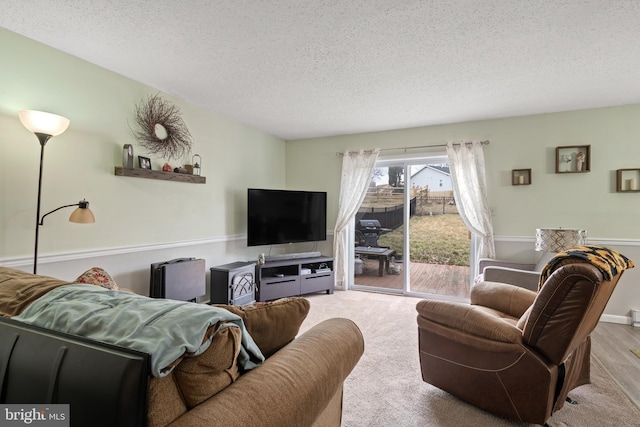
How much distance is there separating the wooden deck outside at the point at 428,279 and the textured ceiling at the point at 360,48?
215cm

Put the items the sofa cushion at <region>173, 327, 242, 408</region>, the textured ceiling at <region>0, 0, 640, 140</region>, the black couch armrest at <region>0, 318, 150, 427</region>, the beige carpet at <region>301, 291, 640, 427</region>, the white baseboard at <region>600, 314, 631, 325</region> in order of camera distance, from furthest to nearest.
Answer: the white baseboard at <region>600, 314, 631, 325</region> → the textured ceiling at <region>0, 0, 640, 140</region> → the beige carpet at <region>301, 291, 640, 427</region> → the sofa cushion at <region>173, 327, 242, 408</region> → the black couch armrest at <region>0, 318, 150, 427</region>

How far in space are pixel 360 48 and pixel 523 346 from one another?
84.6 inches

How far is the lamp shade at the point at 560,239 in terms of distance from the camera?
2.87 metres

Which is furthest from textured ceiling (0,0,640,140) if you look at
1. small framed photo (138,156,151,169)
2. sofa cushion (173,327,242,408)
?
sofa cushion (173,327,242,408)

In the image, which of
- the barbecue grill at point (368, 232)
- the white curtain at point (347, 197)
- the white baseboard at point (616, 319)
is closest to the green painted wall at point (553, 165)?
the white curtain at point (347, 197)

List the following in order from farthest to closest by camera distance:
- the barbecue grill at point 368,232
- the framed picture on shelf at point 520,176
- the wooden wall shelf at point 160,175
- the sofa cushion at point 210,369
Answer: the barbecue grill at point 368,232 → the framed picture on shelf at point 520,176 → the wooden wall shelf at point 160,175 → the sofa cushion at point 210,369

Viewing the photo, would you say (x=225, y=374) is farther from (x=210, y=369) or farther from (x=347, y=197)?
(x=347, y=197)

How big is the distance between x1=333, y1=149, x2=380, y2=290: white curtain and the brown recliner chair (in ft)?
8.80

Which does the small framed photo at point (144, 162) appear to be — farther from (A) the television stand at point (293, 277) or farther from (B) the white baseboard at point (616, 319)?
(B) the white baseboard at point (616, 319)

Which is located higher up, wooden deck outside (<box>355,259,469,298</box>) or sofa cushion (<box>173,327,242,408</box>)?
sofa cushion (<box>173,327,242,408</box>)

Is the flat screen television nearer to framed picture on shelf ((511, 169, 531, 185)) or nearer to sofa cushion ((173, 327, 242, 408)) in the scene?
framed picture on shelf ((511, 169, 531, 185))

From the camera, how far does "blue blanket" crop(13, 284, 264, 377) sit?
72 centimetres

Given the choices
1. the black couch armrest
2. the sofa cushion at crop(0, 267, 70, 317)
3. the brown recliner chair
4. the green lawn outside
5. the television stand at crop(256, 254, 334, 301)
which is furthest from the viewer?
the green lawn outside

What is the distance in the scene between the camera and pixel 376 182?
467 centimetres
